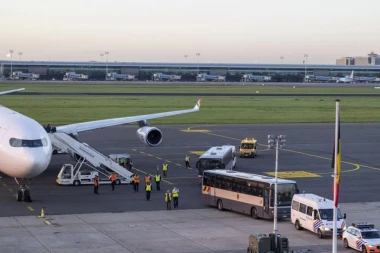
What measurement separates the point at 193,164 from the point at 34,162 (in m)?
24.2

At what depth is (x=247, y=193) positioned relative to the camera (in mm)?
43719

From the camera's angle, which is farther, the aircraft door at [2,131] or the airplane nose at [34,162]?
the aircraft door at [2,131]

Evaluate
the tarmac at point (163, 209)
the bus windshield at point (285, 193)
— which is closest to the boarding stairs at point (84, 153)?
the tarmac at point (163, 209)

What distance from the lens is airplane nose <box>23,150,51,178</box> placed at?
44.2 m

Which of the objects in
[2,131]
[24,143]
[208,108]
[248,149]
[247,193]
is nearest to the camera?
[247,193]

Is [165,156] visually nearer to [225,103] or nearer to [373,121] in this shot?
[373,121]

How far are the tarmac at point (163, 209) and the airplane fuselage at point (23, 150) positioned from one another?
243cm

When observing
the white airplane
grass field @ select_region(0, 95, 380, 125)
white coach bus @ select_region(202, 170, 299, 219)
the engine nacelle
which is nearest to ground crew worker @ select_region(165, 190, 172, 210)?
white coach bus @ select_region(202, 170, 299, 219)

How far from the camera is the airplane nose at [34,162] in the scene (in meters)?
44.2

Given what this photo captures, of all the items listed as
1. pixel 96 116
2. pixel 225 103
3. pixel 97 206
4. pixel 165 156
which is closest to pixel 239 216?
pixel 97 206

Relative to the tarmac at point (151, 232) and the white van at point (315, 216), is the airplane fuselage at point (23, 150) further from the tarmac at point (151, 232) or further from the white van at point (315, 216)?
the white van at point (315, 216)

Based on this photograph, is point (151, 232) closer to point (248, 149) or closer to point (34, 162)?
point (34, 162)

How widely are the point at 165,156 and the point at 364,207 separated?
2877cm

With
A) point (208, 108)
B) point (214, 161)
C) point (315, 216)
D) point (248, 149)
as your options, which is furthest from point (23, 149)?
point (208, 108)
